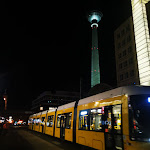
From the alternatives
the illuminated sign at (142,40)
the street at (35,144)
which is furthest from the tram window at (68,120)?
the illuminated sign at (142,40)

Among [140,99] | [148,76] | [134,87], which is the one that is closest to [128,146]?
[140,99]

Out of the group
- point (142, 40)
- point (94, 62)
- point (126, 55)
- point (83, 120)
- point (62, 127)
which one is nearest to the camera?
point (83, 120)

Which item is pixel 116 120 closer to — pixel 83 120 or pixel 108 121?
pixel 108 121

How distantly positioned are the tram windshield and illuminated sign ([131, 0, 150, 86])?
33.2 feet

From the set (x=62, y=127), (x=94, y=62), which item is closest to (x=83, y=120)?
(x=62, y=127)

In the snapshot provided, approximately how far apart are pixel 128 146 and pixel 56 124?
997 cm

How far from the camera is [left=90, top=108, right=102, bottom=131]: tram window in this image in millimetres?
8773

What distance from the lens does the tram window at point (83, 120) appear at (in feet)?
33.3

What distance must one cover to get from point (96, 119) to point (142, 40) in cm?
1170

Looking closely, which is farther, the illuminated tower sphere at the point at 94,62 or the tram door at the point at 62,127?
the illuminated tower sphere at the point at 94,62

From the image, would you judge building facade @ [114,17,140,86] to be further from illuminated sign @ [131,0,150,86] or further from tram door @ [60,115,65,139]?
tram door @ [60,115,65,139]

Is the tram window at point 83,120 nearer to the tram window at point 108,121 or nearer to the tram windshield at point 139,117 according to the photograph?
the tram window at point 108,121

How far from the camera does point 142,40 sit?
684 inches

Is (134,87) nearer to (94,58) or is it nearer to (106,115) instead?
(106,115)
